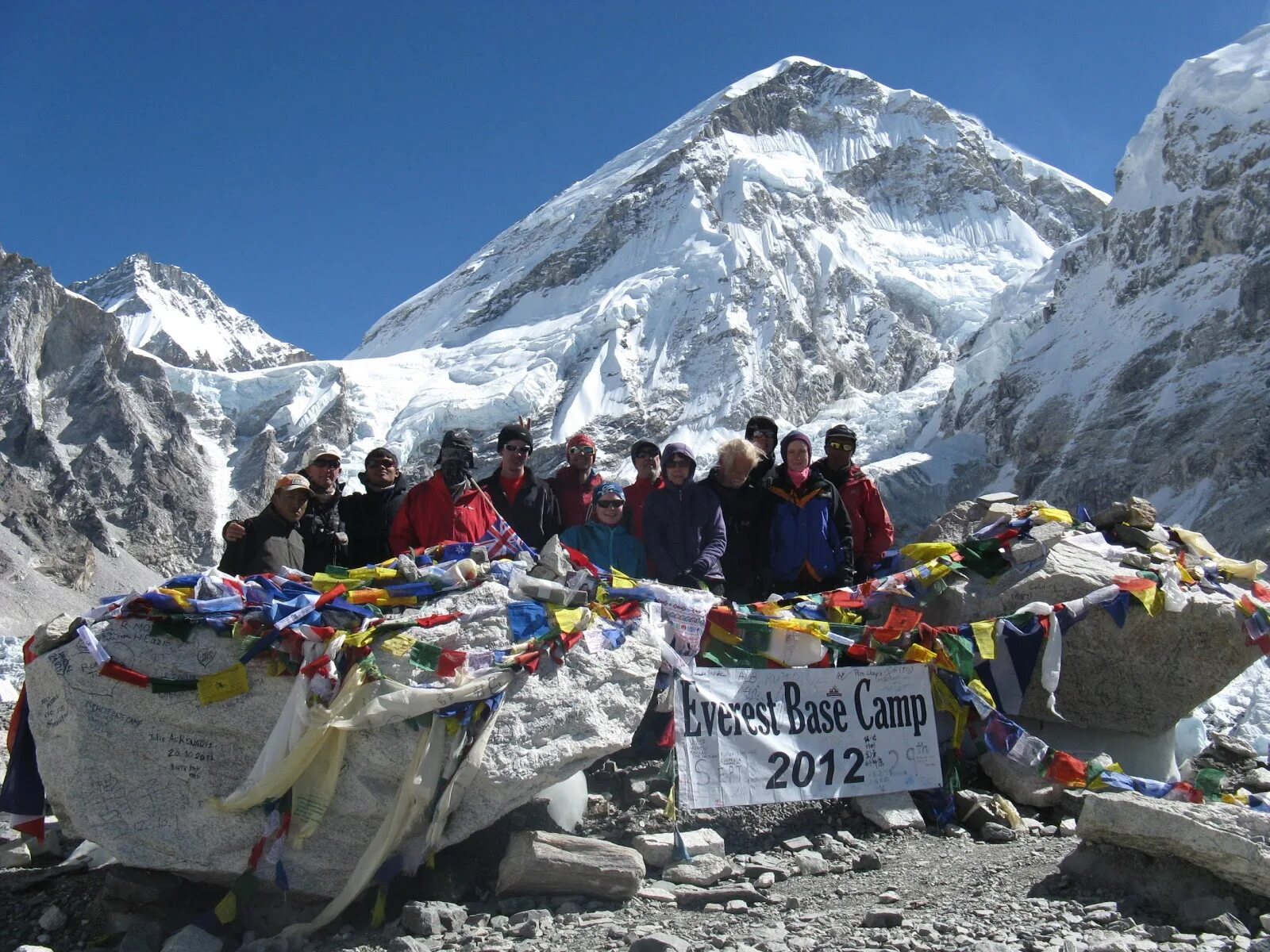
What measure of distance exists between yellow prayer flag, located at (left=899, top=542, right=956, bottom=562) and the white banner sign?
1259 millimetres

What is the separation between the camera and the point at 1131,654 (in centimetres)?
719

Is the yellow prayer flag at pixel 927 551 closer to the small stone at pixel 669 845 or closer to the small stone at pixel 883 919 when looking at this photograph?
the small stone at pixel 669 845

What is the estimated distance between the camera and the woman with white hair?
7.80 meters

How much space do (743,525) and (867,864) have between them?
9.39 ft

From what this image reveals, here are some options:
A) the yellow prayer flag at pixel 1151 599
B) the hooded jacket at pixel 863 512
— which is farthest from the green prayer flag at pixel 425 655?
the yellow prayer flag at pixel 1151 599

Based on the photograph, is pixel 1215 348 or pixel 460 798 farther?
pixel 1215 348

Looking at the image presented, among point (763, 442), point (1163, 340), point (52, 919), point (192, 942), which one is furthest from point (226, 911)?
point (1163, 340)

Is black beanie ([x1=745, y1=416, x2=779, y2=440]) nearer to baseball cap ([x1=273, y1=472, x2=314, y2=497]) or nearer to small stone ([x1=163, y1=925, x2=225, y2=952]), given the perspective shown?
baseball cap ([x1=273, y1=472, x2=314, y2=497])

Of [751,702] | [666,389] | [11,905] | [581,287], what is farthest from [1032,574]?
[581,287]

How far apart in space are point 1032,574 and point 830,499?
1.33 meters

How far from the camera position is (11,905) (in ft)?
18.3

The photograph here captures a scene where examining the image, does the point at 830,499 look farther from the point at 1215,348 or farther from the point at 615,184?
the point at 615,184

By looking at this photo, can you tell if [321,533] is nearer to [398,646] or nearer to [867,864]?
[398,646]

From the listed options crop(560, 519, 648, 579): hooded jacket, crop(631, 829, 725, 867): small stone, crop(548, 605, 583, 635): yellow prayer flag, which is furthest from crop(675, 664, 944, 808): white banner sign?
crop(560, 519, 648, 579): hooded jacket
